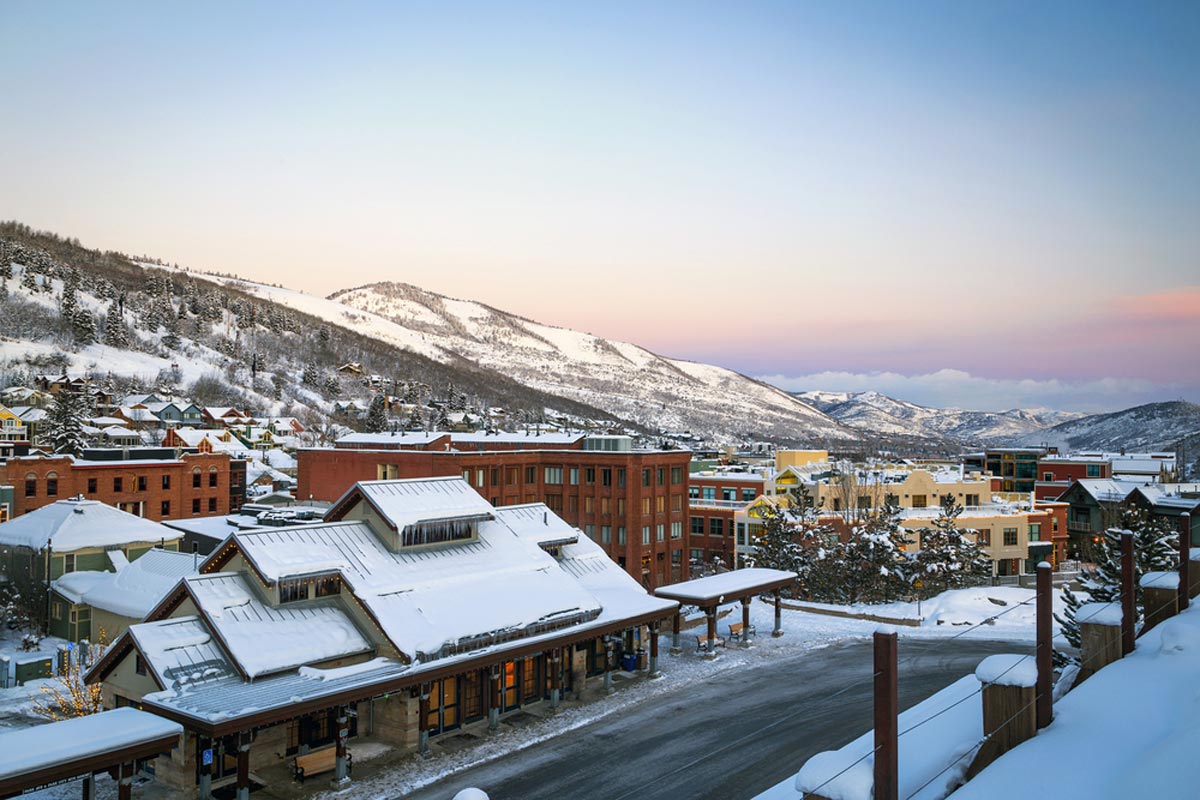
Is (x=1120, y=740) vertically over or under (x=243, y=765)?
over

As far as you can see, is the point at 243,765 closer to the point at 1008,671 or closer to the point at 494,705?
the point at 494,705

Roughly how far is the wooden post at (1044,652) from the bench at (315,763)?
20162 millimetres

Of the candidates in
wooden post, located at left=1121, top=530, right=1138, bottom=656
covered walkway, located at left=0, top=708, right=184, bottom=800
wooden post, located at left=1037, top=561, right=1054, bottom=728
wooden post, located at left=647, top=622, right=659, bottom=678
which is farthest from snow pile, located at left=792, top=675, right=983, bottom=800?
wooden post, located at left=647, top=622, right=659, bottom=678

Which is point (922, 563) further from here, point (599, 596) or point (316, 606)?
point (316, 606)

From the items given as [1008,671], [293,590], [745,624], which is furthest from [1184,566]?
[745,624]

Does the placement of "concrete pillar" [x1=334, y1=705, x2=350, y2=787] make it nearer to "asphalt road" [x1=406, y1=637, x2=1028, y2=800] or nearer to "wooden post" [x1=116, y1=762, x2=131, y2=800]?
"asphalt road" [x1=406, y1=637, x2=1028, y2=800]

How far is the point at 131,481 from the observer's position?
6725 centimetres

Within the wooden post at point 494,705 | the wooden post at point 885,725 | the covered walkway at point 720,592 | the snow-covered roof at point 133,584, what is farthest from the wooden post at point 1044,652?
the snow-covered roof at point 133,584

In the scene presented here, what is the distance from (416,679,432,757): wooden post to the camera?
25577 millimetres

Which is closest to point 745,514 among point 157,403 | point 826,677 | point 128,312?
point 826,677

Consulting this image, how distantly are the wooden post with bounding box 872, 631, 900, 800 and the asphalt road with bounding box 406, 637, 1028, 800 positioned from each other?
53.1ft

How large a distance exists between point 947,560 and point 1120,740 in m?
46.0

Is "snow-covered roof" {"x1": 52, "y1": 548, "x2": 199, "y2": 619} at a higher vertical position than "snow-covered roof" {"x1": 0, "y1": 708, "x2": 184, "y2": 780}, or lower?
lower

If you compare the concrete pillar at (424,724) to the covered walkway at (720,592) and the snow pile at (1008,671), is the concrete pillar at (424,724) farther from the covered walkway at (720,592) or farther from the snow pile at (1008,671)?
the snow pile at (1008,671)
